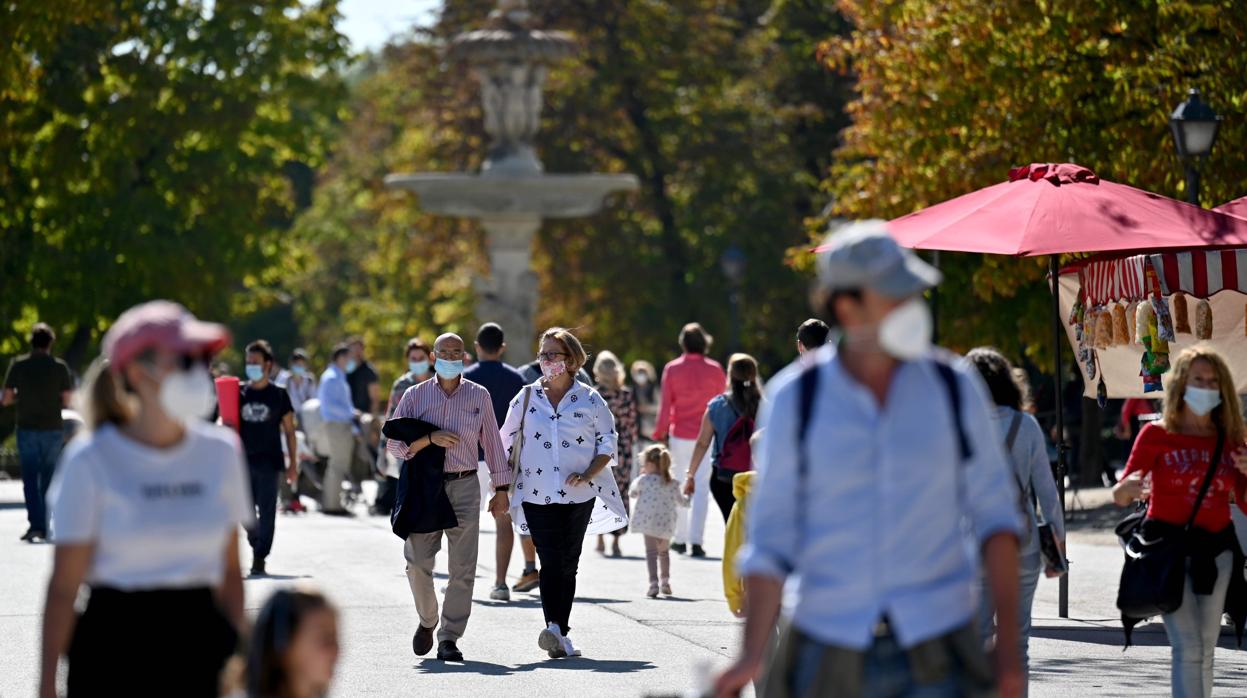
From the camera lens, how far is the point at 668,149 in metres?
45.4

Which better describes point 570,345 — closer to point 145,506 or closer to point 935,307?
point 145,506

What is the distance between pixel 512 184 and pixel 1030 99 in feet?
50.4

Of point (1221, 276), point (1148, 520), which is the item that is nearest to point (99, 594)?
point (1148, 520)

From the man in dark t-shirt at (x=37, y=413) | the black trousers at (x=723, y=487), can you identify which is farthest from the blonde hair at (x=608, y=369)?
the man in dark t-shirt at (x=37, y=413)

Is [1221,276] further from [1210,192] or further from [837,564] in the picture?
[837,564]

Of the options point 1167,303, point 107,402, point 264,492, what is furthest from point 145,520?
point 264,492

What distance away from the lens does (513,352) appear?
36.1m

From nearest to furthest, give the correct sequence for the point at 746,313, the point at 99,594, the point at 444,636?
the point at 99,594, the point at 444,636, the point at 746,313

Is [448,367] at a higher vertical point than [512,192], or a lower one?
lower

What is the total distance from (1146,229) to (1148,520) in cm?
397

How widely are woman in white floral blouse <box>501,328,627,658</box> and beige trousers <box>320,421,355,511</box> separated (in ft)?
38.5

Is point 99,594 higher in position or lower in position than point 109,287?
lower

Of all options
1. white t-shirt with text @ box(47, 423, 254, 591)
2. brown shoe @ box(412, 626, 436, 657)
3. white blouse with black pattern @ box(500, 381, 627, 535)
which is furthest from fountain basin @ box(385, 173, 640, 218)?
white t-shirt with text @ box(47, 423, 254, 591)

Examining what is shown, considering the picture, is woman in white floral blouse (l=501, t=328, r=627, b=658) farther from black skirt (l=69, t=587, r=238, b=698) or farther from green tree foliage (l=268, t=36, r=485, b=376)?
green tree foliage (l=268, t=36, r=485, b=376)
